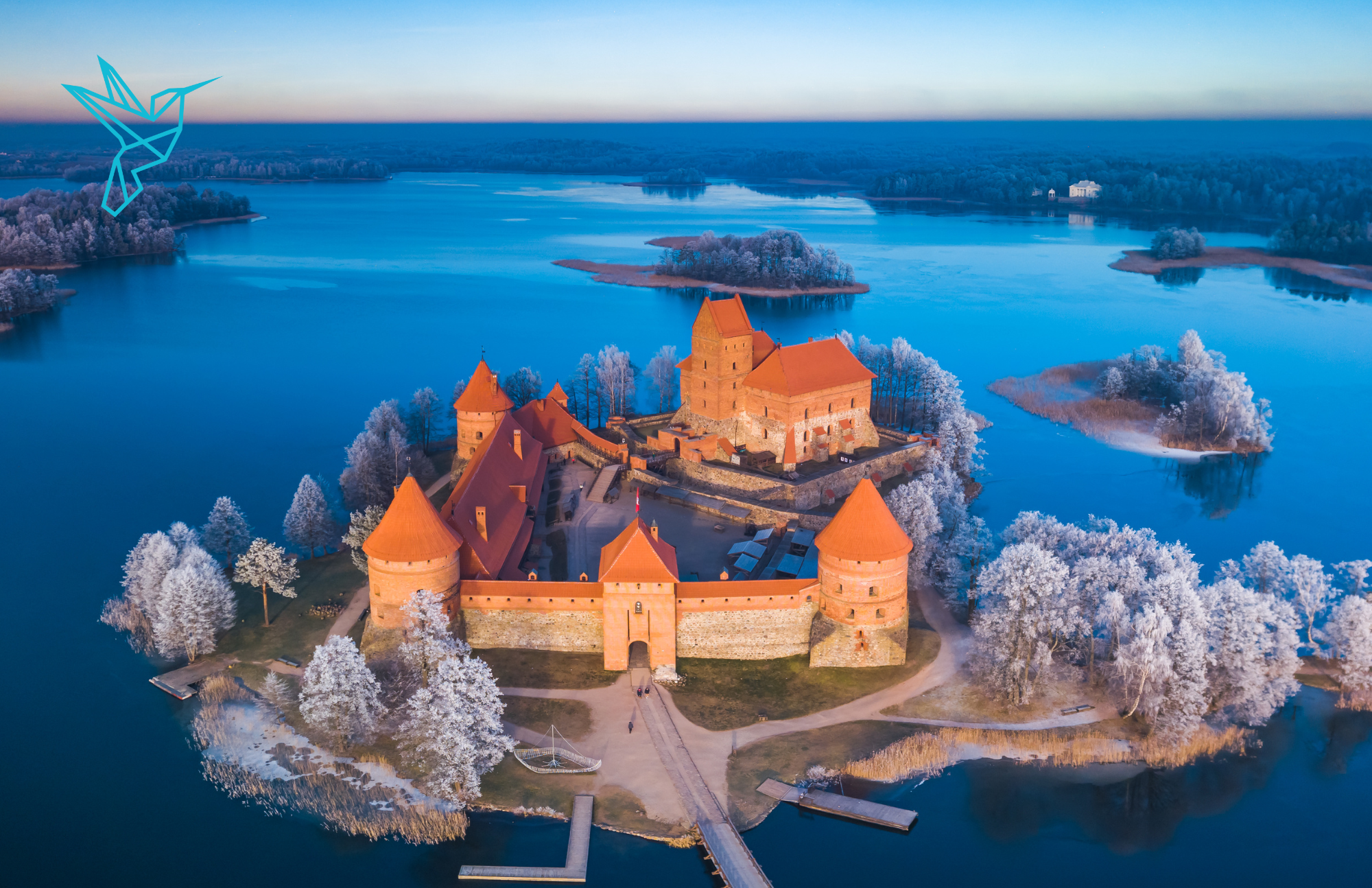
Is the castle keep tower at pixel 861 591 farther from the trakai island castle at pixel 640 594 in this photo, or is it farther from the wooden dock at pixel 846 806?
the wooden dock at pixel 846 806

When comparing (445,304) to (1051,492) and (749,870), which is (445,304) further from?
(749,870)

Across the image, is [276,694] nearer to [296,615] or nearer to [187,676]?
[187,676]

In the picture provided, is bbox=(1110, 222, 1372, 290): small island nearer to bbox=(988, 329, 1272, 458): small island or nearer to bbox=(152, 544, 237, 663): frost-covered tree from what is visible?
bbox=(988, 329, 1272, 458): small island

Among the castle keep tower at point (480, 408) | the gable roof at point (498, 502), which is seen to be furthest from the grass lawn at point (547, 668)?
the castle keep tower at point (480, 408)

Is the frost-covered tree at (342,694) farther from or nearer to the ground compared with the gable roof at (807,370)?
nearer to the ground

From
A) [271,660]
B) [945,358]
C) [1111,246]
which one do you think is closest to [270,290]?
[945,358]

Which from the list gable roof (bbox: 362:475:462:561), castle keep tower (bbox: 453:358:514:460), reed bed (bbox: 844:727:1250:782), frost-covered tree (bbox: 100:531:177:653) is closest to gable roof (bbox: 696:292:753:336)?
castle keep tower (bbox: 453:358:514:460)
